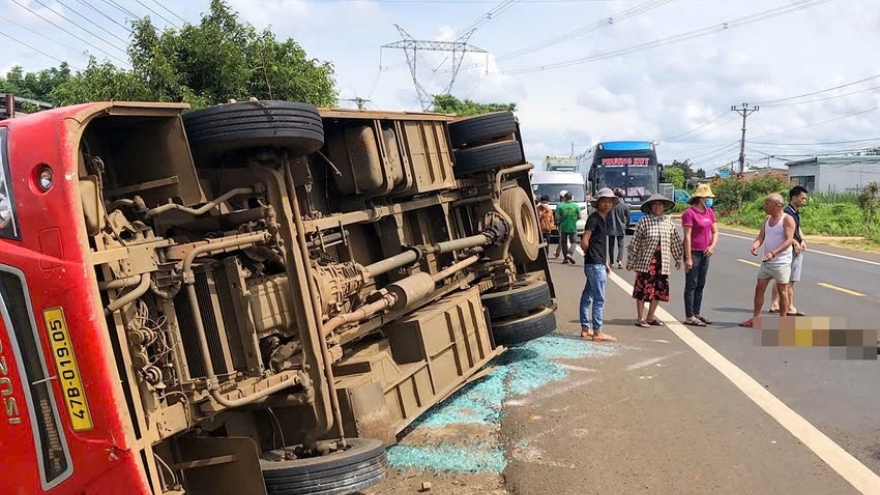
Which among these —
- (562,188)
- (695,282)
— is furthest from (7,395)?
(562,188)

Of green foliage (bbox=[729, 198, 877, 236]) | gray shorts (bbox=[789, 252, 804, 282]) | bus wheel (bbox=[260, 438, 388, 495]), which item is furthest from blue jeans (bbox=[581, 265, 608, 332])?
green foliage (bbox=[729, 198, 877, 236])

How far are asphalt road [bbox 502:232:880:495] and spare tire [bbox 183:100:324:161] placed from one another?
2.55 meters

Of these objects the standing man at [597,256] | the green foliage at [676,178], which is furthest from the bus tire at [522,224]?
the green foliage at [676,178]

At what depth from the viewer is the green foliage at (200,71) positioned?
15844mm

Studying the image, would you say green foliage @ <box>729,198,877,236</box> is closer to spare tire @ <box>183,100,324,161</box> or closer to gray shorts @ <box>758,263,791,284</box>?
gray shorts @ <box>758,263,791,284</box>

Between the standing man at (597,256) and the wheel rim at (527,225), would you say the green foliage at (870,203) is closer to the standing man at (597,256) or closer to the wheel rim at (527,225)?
the standing man at (597,256)

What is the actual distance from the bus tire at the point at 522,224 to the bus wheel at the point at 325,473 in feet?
14.3

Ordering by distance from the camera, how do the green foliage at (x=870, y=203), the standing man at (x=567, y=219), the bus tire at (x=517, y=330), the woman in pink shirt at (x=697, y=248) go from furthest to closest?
the green foliage at (x=870, y=203)
the standing man at (x=567, y=219)
the woman in pink shirt at (x=697, y=248)
the bus tire at (x=517, y=330)

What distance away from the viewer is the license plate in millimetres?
3119

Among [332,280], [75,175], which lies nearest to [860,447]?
[332,280]

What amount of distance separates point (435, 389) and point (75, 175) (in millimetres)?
3449

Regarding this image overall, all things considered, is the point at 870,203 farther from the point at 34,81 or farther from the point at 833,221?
the point at 34,81

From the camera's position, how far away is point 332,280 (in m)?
5.07

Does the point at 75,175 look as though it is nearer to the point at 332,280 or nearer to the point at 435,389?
the point at 332,280
